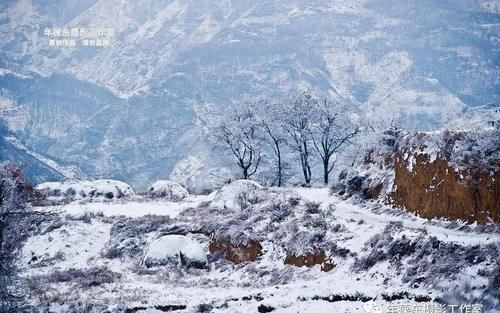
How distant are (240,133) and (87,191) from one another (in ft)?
56.6

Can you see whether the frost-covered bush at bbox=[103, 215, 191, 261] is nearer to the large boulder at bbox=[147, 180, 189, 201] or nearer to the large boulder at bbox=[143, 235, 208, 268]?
the large boulder at bbox=[143, 235, 208, 268]

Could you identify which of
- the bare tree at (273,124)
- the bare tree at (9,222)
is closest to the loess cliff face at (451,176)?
the bare tree at (9,222)

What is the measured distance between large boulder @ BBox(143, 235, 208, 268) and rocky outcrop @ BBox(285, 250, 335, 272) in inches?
235

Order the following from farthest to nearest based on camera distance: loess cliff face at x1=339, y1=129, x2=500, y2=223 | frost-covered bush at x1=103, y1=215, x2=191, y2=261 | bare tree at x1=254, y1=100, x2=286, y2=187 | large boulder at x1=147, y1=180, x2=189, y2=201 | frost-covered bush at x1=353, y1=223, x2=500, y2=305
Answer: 1. bare tree at x1=254, y1=100, x2=286, y2=187
2. large boulder at x1=147, y1=180, x2=189, y2=201
3. frost-covered bush at x1=103, y1=215, x2=191, y2=261
4. loess cliff face at x1=339, y1=129, x2=500, y2=223
5. frost-covered bush at x1=353, y1=223, x2=500, y2=305

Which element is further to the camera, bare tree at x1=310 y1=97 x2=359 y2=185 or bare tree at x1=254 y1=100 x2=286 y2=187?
bare tree at x1=254 y1=100 x2=286 y2=187

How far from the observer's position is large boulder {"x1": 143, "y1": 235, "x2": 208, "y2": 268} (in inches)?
1203

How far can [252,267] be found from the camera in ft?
92.2

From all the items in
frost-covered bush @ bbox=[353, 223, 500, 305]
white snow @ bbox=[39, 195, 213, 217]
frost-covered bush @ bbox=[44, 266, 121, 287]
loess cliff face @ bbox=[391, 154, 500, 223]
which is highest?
loess cliff face @ bbox=[391, 154, 500, 223]

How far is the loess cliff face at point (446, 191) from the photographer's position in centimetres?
2106

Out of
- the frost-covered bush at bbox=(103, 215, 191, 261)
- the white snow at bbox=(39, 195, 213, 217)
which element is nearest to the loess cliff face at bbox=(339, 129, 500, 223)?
the frost-covered bush at bbox=(103, 215, 191, 261)

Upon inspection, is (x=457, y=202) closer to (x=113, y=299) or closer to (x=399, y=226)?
(x=399, y=226)

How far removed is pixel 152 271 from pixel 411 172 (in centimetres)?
1517

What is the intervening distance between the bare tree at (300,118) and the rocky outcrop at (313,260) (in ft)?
102

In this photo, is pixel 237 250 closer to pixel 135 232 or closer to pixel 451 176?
pixel 135 232
